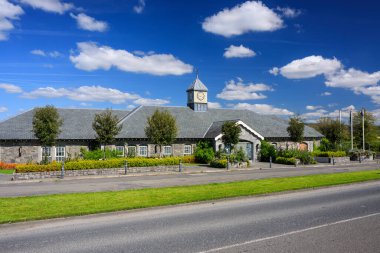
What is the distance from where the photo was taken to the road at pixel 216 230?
27.8 feet

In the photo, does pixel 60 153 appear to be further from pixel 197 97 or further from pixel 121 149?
pixel 197 97

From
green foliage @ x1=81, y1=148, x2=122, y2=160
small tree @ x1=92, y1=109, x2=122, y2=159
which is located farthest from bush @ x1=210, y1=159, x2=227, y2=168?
small tree @ x1=92, y1=109, x2=122, y2=159

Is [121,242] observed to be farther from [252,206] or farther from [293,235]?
[252,206]

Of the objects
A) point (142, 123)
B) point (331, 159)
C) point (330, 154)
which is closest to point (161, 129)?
point (142, 123)

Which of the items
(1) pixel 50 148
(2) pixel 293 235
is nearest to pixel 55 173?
(1) pixel 50 148

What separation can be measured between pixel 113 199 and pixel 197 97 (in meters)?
32.4

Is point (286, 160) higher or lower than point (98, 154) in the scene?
lower

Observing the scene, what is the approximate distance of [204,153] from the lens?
37.0 m

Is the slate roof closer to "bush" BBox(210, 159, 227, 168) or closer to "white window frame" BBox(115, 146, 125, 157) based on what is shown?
"white window frame" BBox(115, 146, 125, 157)

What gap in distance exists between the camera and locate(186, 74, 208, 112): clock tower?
4603 cm

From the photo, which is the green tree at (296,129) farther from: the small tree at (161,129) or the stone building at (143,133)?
the small tree at (161,129)

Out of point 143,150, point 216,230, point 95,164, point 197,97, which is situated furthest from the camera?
point 197,97

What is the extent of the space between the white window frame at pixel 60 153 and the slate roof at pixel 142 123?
1132mm

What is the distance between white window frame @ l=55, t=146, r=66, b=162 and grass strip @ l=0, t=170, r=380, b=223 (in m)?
18.3
